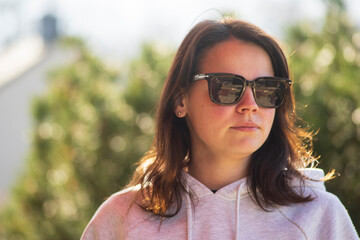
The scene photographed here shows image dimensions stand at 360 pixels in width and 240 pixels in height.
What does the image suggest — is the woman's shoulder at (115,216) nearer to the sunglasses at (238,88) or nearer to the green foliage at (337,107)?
the sunglasses at (238,88)

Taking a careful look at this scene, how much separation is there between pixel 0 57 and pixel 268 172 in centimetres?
1825

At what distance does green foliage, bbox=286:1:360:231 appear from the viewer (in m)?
2.65

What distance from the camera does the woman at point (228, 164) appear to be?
1.63 meters

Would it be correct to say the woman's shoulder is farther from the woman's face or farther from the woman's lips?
the woman's lips

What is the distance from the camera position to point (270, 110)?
1.70 m

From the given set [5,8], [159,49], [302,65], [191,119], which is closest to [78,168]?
[159,49]

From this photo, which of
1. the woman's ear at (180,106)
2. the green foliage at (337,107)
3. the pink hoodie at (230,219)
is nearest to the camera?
the pink hoodie at (230,219)

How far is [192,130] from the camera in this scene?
6.37 ft

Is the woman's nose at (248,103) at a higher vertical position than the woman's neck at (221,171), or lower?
higher

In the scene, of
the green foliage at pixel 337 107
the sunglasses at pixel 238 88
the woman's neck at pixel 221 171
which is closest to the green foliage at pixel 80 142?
the green foliage at pixel 337 107

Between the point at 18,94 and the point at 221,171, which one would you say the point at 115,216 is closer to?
the point at 221,171

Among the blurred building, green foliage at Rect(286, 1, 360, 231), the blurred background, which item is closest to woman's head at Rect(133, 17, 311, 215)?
the blurred background

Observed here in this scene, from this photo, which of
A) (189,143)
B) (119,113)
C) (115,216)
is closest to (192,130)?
(189,143)

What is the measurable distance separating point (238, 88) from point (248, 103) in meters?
0.07
